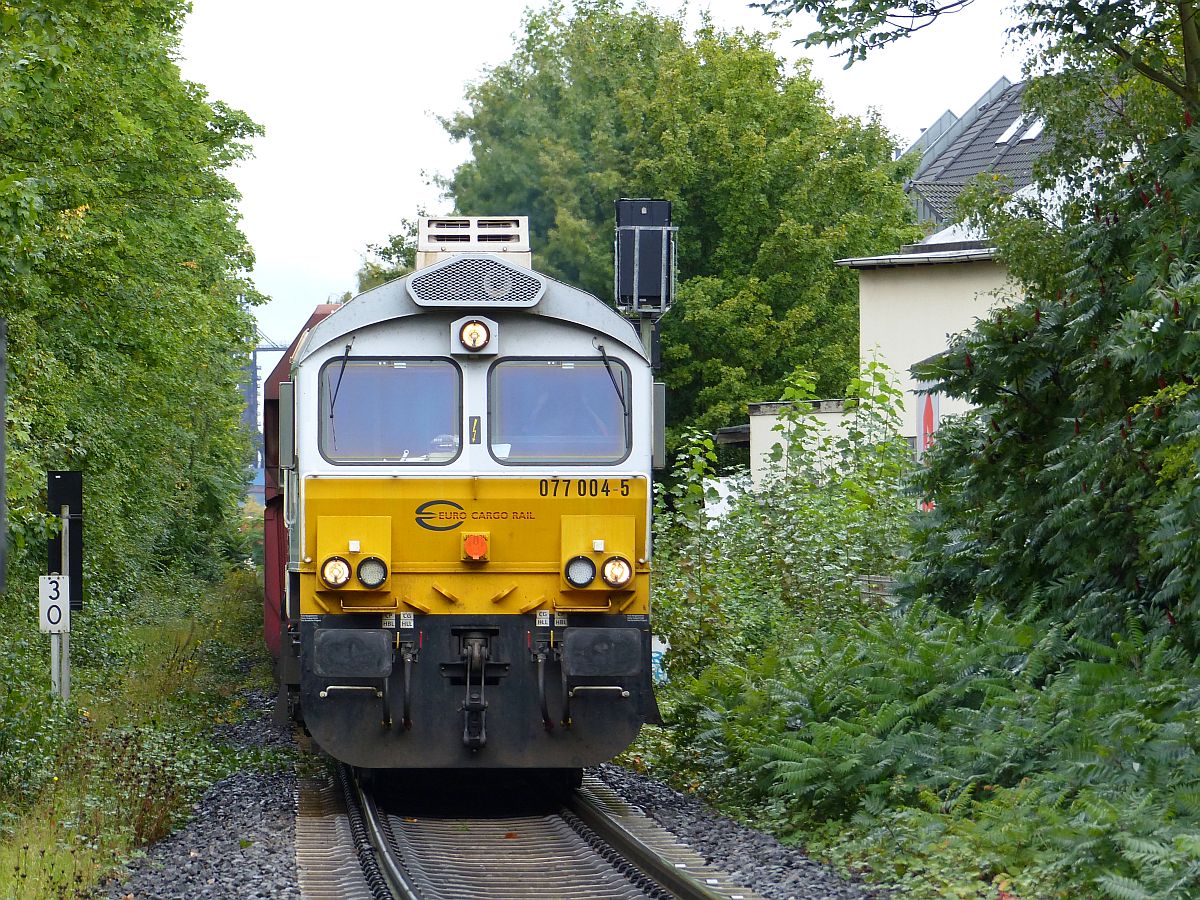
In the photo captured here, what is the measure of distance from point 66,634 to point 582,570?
269 inches

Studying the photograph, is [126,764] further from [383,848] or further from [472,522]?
[472,522]

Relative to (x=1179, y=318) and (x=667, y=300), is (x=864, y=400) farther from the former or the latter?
(x=1179, y=318)

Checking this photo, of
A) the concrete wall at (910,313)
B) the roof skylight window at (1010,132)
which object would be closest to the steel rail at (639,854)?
the concrete wall at (910,313)

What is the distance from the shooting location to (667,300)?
44.9ft

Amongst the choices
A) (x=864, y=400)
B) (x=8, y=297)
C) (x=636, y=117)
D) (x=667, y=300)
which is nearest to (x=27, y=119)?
(x=8, y=297)

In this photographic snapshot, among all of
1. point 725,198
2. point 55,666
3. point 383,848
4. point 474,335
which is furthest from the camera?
point 725,198

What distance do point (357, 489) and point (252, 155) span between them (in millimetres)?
19802

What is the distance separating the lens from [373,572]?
971cm

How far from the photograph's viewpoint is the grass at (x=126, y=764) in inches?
337

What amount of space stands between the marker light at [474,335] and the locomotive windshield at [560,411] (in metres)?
0.20

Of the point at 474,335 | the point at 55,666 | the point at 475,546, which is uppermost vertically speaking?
the point at 474,335

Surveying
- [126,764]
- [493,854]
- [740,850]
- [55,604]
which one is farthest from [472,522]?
[55,604]

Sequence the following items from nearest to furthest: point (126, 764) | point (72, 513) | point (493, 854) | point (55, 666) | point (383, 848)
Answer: point (383, 848) → point (493, 854) → point (126, 764) → point (55, 666) → point (72, 513)

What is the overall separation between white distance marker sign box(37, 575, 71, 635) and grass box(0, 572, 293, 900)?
79 cm
